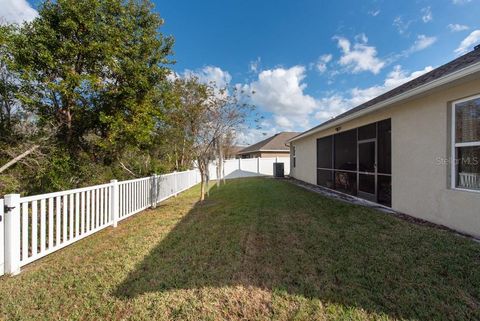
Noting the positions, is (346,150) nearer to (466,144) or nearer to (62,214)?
(466,144)

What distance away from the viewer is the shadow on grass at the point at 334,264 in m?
2.31

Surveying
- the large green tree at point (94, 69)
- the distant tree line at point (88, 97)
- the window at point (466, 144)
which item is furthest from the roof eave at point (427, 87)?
the large green tree at point (94, 69)

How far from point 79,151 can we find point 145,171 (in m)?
3.10

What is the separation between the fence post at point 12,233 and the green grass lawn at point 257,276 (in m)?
0.17

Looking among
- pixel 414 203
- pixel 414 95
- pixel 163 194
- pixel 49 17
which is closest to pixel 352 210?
pixel 414 203

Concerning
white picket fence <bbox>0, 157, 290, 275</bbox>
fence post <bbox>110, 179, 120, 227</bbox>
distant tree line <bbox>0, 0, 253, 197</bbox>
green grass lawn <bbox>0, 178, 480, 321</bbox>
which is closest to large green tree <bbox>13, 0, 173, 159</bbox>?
distant tree line <bbox>0, 0, 253, 197</bbox>

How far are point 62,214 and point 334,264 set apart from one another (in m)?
4.54

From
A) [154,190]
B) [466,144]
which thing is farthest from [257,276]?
[154,190]

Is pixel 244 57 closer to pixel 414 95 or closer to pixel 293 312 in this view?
pixel 414 95

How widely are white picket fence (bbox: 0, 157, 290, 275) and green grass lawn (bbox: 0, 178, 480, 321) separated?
212 millimetres

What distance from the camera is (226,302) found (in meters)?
2.32

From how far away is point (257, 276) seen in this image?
9.16 feet

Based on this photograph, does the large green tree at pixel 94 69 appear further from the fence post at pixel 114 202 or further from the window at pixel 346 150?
the window at pixel 346 150

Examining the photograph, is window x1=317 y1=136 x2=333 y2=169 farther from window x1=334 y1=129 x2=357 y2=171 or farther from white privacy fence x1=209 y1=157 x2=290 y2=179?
white privacy fence x1=209 y1=157 x2=290 y2=179
